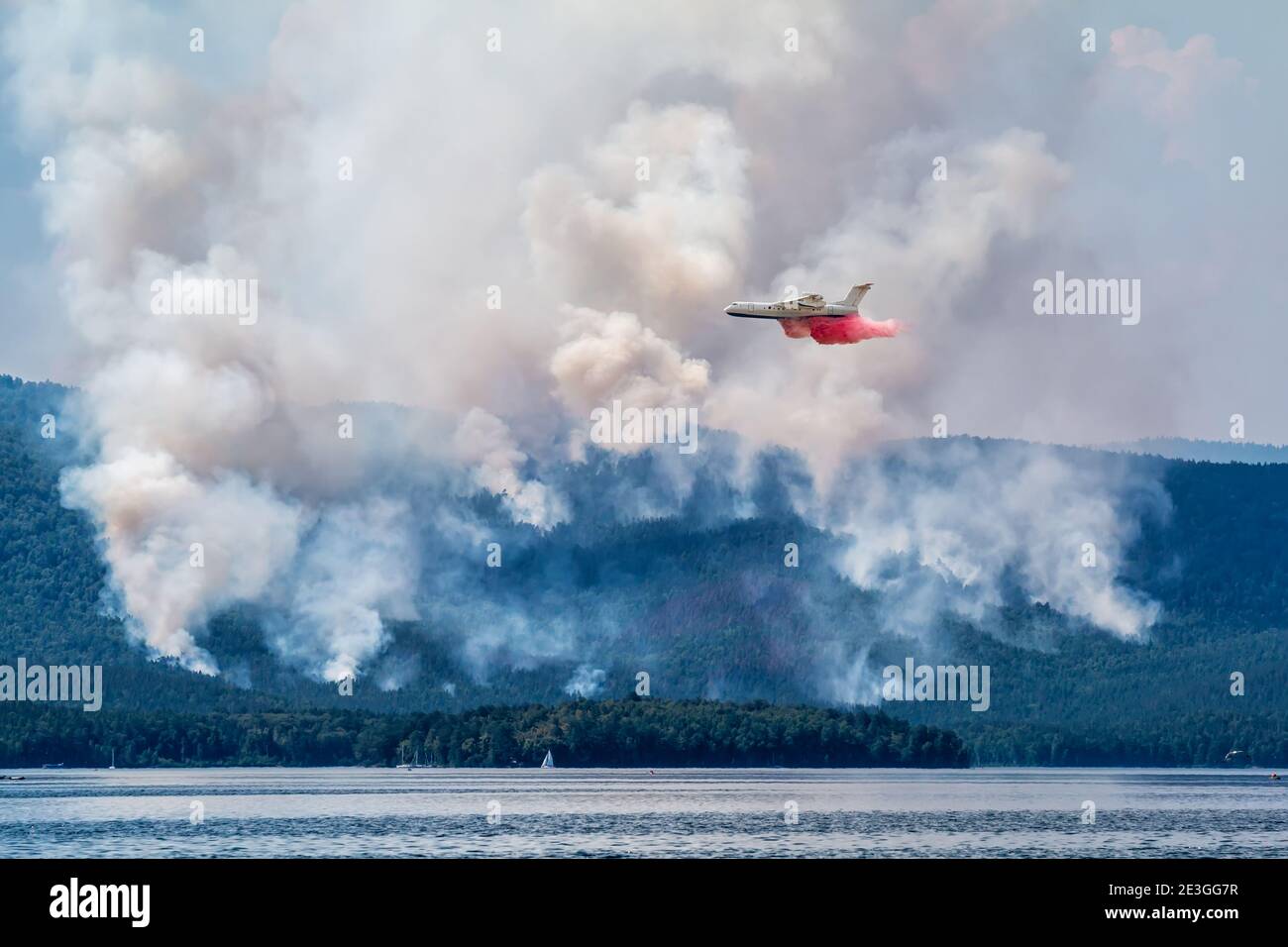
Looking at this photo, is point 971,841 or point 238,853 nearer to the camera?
point 238,853
